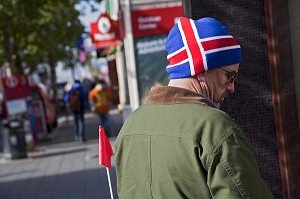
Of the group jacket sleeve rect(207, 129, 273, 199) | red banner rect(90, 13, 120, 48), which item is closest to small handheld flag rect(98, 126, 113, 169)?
jacket sleeve rect(207, 129, 273, 199)

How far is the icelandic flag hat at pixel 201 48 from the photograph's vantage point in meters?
2.30

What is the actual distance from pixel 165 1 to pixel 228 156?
45.5 feet

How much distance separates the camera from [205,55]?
2295 millimetres

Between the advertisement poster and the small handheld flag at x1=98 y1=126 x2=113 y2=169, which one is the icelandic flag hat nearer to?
the small handheld flag at x1=98 y1=126 x2=113 y2=169

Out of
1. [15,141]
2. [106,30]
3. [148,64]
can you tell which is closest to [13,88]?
[15,141]

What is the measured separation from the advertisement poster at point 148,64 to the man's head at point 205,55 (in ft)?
43.2

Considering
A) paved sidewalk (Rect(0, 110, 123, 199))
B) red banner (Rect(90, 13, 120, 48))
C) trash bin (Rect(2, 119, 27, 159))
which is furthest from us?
red banner (Rect(90, 13, 120, 48))

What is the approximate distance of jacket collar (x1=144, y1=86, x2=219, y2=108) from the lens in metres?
2.29

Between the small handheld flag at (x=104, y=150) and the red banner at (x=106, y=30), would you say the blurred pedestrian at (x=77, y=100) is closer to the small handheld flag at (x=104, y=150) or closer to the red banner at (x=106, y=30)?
the red banner at (x=106, y=30)

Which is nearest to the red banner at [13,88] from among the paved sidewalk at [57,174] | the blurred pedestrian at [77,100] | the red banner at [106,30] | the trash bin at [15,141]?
the trash bin at [15,141]

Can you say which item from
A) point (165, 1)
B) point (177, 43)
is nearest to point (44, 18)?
point (165, 1)

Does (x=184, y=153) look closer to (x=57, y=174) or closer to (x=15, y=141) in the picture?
(x=57, y=174)

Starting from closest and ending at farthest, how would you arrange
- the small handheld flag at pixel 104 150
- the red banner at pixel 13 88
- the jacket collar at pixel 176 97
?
the jacket collar at pixel 176 97 → the small handheld flag at pixel 104 150 → the red banner at pixel 13 88

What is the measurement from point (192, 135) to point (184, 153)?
66 millimetres
